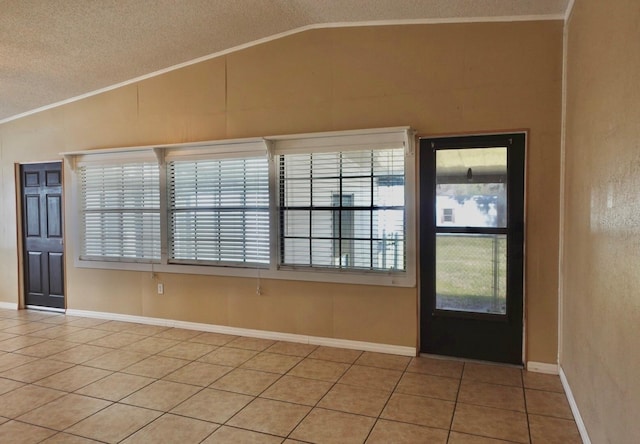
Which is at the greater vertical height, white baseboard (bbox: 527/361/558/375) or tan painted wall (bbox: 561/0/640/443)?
tan painted wall (bbox: 561/0/640/443)

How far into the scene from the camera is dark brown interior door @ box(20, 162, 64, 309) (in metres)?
5.46

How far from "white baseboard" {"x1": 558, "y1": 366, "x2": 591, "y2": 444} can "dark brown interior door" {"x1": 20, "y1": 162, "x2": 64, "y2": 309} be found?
18.8 feet

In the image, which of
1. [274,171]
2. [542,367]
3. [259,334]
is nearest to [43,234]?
[259,334]

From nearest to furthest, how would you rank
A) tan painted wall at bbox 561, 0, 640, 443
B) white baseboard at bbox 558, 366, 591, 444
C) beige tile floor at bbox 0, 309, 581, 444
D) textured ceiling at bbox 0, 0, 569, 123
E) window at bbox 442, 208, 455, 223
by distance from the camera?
tan painted wall at bbox 561, 0, 640, 443, white baseboard at bbox 558, 366, 591, 444, beige tile floor at bbox 0, 309, 581, 444, textured ceiling at bbox 0, 0, 569, 123, window at bbox 442, 208, 455, 223

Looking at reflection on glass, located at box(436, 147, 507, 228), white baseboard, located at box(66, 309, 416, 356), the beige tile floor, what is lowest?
the beige tile floor

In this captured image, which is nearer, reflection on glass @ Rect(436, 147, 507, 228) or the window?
reflection on glass @ Rect(436, 147, 507, 228)

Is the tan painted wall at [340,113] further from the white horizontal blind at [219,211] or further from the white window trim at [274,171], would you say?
the white horizontal blind at [219,211]

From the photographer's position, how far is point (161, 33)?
387cm

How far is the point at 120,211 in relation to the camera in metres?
5.01

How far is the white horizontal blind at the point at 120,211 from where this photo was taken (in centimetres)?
484

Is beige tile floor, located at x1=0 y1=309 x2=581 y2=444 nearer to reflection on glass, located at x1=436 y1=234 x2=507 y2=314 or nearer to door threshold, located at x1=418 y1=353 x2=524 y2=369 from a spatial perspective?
door threshold, located at x1=418 y1=353 x2=524 y2=369

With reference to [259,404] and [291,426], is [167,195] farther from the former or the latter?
[291,426]

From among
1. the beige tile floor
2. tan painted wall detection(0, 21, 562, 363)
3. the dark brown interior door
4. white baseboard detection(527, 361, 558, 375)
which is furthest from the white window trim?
white baseboard detection(527, 361, 558, 375)

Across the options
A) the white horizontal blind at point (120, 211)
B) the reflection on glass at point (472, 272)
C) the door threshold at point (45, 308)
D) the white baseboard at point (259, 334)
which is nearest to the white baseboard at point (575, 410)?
the reflection on glass at point (472, 272)
